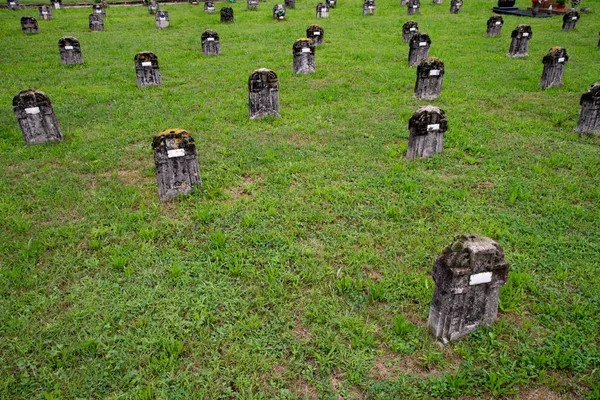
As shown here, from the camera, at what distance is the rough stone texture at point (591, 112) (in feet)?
27.7

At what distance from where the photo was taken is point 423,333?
4.22m

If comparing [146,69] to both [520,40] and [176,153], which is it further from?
[520,40]

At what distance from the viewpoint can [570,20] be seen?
19.6 metres

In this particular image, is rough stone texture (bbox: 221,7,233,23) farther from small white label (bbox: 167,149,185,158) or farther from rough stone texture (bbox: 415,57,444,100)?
small white label (bbox: 167,149,185,158)

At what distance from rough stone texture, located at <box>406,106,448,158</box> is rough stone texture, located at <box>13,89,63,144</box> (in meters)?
7.31

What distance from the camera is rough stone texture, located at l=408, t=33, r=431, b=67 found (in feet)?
45.1

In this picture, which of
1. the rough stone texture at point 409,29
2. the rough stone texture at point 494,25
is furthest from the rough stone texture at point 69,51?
the rough stone texture at point 494,25

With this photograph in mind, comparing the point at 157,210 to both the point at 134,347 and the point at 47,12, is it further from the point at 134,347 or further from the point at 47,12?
the point at 47,12

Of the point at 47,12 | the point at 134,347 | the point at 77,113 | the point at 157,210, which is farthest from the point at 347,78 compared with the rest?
the point at 47,12

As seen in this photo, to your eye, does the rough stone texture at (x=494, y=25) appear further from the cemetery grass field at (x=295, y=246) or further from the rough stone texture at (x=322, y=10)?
the rough stone texture at (x=322, y=10)

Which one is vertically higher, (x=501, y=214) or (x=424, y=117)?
(x=424, y=117)

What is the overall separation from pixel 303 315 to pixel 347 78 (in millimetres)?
10101

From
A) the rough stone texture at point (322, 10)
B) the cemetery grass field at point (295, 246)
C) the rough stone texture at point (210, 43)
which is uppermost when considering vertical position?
the rough stone texture at point (322, 10)

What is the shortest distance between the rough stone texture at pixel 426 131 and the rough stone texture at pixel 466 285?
4060 mm
